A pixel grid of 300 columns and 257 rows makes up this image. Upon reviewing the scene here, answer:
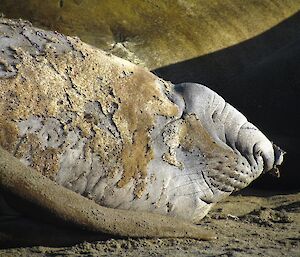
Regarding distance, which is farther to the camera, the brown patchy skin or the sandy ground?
the brown patchy skin

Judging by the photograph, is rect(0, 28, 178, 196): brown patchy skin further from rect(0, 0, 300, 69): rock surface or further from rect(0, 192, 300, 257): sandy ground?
rect(0, 0, 300, 69): rock surface

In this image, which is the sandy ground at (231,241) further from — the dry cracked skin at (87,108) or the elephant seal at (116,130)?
the dry cracked skin at (87,108)

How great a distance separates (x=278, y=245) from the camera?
335 cm

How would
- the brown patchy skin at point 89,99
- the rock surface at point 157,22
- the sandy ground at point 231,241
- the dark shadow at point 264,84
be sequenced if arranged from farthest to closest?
1. the rock surface at point 157,22
2. the dark shadow at point 264,84
3. the brown patchy skin at point 89,99
4. the sandy ground at point 231,241

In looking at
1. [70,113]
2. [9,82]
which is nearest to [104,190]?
[70,113]

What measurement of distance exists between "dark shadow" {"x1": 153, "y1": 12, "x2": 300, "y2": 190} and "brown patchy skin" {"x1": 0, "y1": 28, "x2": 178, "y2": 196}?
1401mm

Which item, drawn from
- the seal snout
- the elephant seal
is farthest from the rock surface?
the seal snout

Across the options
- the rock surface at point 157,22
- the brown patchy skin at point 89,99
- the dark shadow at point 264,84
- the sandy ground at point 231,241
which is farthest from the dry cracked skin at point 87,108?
the rock surface at point 157,22

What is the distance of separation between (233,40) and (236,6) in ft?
0.95

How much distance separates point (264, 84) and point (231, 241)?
194 centimetres

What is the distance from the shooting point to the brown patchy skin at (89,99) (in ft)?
10.7

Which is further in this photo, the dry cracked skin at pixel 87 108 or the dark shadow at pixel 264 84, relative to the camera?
the dark shadow at pixel 264 84

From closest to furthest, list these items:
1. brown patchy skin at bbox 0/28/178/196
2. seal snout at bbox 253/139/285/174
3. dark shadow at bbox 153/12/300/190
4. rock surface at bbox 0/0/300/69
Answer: brown patchy skin at bbox 0/28/178/196 → seal snout at bbox 253/139/285/174 → dark shadow at bbox 153/12/300/190 → rock surface at bbox 0/0/300/69

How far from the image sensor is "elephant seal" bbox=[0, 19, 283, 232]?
129 inches
